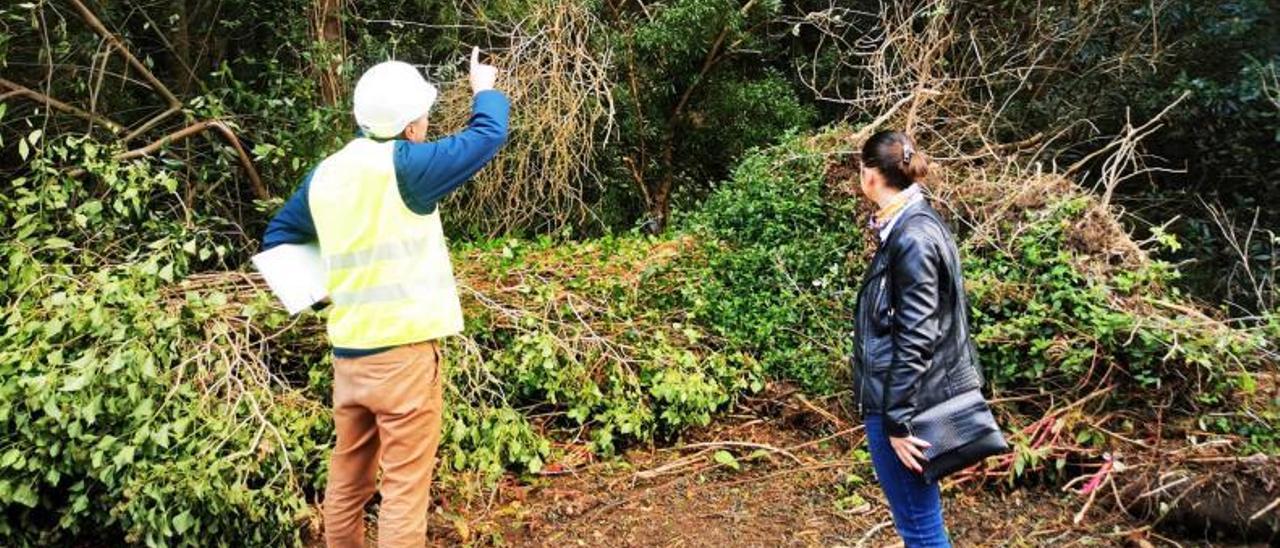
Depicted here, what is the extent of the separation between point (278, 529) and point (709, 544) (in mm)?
1643

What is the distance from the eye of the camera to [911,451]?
100 inches

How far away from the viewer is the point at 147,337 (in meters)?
3.68

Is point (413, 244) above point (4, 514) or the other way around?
above

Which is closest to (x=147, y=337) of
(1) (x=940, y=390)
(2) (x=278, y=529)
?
(2) (x=278, y=529)

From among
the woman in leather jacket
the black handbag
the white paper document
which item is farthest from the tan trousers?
the black handbag

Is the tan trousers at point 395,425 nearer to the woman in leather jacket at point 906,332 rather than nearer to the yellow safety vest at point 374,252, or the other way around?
the yellow safety vest at point 374,252

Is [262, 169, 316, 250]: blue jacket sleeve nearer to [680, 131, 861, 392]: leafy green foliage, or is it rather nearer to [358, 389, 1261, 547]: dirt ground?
[358, 389, 1261, 547]: dirt ground

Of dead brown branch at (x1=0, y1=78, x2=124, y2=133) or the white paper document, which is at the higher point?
dead brown branch at (x1=0, y1=78, x2=124, y2=133)

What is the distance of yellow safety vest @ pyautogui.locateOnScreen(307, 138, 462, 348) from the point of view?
2656mm

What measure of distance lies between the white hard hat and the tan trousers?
0.64 metres

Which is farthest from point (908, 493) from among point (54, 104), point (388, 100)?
point (54, 104)

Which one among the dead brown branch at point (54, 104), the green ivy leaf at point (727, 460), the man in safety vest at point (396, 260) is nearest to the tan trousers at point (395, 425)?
the man in safety vest at point (396, 260)

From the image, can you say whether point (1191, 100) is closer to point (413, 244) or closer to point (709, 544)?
point (709, 544)

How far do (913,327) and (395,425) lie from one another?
1.50 m
